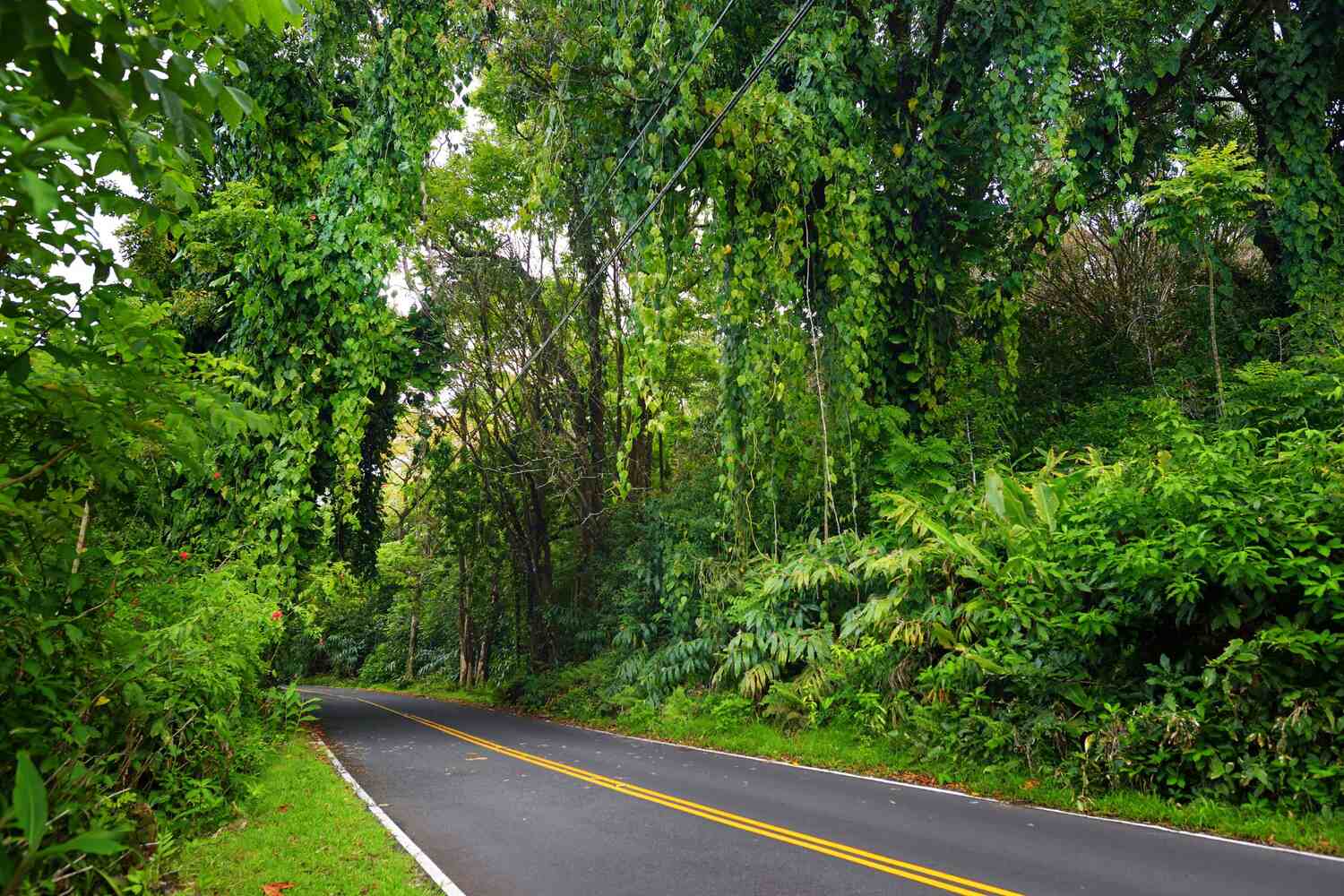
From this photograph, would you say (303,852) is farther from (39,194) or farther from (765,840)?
(39,194)

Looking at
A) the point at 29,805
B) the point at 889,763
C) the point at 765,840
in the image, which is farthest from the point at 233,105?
the point at 889,763

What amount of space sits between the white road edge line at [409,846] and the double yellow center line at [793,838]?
2.03 meters

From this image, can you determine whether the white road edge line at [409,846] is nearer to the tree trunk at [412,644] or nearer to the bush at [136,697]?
the bush at [136,697]

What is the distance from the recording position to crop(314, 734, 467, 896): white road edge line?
5066mm

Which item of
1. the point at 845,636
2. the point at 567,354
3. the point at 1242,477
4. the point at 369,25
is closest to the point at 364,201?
the point at 369,25

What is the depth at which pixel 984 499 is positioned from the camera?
9320mm

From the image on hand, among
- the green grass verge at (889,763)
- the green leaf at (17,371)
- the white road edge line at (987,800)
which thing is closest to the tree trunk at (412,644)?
the green grass verge at (889,763)

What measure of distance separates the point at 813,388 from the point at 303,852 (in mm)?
8735

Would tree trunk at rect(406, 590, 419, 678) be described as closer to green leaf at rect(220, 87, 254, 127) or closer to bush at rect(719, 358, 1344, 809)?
bush at rect(719, 358, 1344, 809)

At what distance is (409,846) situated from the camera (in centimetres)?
605

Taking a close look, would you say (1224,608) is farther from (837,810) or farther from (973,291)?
(973,291)

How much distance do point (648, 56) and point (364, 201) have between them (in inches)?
171

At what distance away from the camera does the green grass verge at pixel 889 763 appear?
5.84m

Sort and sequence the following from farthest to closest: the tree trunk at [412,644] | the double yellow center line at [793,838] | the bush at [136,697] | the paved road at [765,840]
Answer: the tree trunk at [412,644] → the paved road at [765,840] → the double yellow center line at [793,838] → the bush at [136,697]
